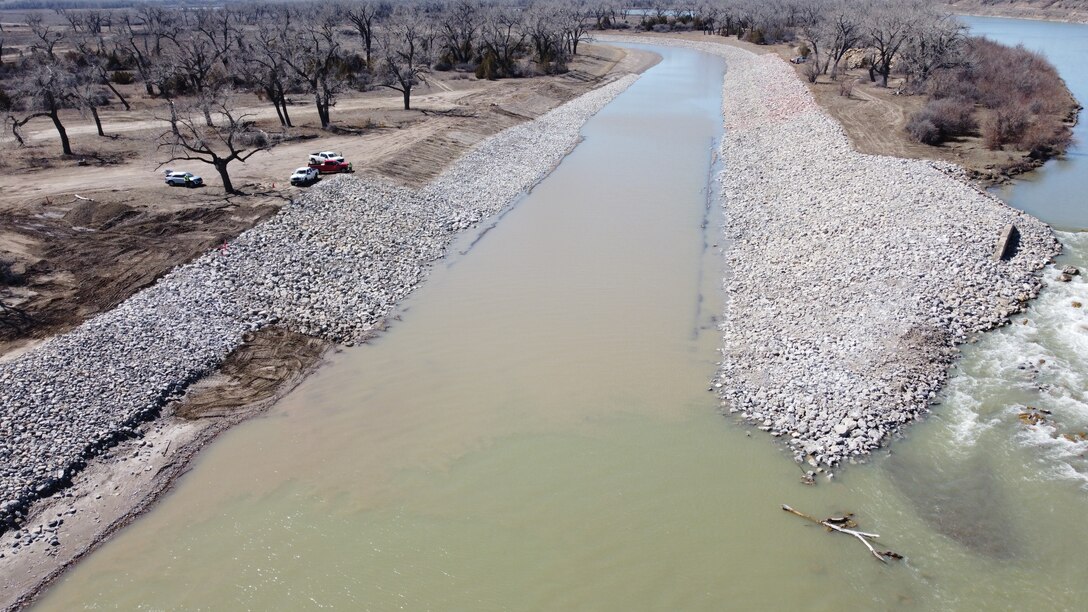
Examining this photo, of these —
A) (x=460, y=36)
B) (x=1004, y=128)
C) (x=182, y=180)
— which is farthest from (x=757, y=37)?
(x=182, y=180)

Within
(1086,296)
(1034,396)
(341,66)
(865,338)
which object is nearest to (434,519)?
(865,338)

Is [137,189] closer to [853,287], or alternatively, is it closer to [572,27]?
[853,287]

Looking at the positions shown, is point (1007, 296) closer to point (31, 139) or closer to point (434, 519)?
point (434, 519)

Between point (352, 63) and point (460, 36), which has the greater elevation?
point (460, 36)

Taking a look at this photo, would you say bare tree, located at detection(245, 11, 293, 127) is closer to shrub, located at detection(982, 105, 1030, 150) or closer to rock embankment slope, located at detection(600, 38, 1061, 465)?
rock embankment slope, located at detection(600, 38, 1061, 465)


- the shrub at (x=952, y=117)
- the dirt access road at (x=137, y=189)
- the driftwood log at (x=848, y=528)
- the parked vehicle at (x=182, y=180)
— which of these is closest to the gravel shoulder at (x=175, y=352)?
the dirt access road at (x=137, y=189)

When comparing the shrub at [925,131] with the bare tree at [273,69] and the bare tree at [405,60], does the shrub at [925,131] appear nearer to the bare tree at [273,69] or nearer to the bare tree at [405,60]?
the bare tree at [405,60]
